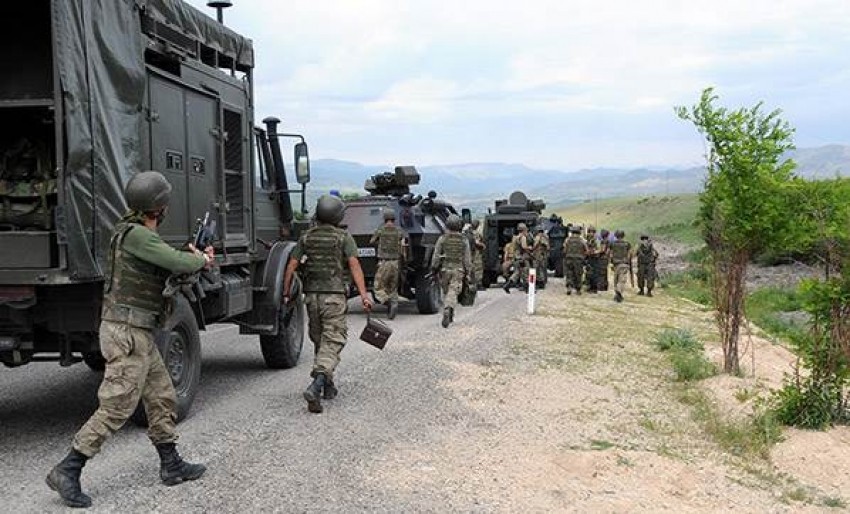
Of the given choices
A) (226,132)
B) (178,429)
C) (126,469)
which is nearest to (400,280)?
(226,132)

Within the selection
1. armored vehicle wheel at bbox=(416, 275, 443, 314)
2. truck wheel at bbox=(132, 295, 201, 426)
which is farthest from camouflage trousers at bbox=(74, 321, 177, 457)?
armored vehicle wheel at bbox=(416, 275, 443, 314)

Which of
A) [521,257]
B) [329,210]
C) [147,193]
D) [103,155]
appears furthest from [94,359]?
[521,257]

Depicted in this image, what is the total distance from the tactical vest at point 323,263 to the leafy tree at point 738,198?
15.7ft

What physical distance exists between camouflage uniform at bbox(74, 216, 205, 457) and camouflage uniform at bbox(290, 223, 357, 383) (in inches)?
100

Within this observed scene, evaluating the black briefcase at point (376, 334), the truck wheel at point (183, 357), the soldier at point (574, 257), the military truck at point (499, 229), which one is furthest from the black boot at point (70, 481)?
the military truck at point (499, 229)

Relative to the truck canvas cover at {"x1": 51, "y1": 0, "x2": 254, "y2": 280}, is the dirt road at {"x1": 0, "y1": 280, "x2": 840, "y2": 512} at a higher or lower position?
lower

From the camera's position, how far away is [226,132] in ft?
28.3

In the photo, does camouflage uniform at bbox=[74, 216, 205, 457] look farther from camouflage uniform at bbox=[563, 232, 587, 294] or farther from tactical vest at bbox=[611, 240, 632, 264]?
tactical vest at bbox=[611, 240, 632, 264]

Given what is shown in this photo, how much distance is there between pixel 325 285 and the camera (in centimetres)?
812

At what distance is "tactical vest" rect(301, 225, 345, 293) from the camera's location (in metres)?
8.12

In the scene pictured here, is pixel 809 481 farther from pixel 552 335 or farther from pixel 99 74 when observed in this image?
pixel 552 335

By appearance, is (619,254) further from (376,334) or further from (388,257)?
(376,334)

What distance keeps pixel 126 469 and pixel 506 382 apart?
453 centimetres

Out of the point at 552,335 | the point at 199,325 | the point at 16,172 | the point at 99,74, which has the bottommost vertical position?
the point at 552,335
